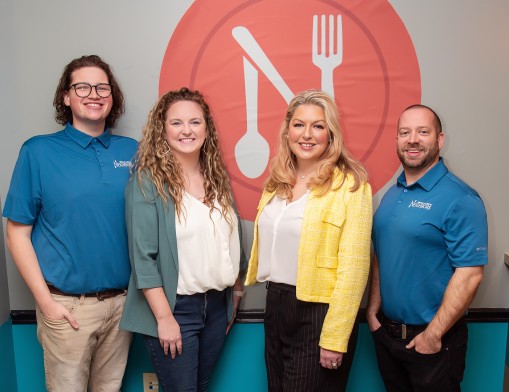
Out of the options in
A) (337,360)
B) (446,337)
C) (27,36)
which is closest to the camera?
(337,360)

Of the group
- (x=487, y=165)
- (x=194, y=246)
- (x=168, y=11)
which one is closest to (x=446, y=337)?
(x=487, y=165)

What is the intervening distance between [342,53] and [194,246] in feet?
3.54

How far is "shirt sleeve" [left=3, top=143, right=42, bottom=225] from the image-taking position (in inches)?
62.9

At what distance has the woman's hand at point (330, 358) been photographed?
1.48m

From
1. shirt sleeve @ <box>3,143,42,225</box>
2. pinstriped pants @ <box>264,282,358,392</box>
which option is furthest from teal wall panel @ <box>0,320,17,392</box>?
pinstriped pants @ <box>264,282,358,392</box>

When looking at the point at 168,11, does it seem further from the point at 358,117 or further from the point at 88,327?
the point at 88,327

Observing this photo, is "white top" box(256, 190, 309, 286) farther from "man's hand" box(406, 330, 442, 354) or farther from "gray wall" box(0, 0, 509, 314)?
"gray wall" box(0, 0, 509, 314)

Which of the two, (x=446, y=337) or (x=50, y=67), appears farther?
(x=50, y=67)

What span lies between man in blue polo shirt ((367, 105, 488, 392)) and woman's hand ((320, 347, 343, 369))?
11.8 inches

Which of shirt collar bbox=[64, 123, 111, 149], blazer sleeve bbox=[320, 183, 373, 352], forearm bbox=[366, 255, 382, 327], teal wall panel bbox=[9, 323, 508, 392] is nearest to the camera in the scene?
blazer sleeve bbox=[320, 183, 373, 352]

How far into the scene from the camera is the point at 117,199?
1664 millimetres

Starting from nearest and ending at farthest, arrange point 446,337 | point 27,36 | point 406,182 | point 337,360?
point 337,360 → point 446,337 → point 406,182 → point 27,36

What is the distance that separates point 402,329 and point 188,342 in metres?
0.81

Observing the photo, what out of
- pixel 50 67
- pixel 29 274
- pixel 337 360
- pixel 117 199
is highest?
pixel 50 67
